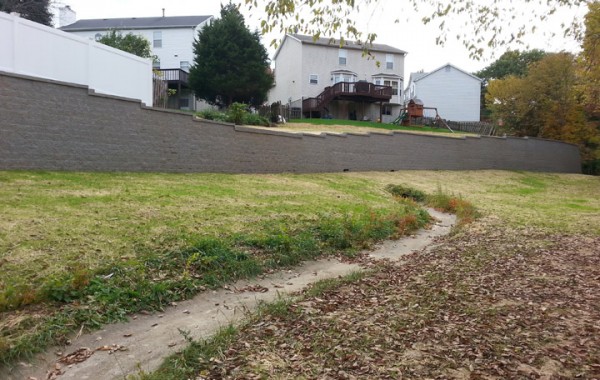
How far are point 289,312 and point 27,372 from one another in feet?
7.71

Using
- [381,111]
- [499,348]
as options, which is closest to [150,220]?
[499,348]

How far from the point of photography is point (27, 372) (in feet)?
11.3

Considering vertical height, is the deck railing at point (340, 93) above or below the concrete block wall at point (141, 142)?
above

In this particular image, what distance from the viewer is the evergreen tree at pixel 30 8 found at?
2501 centimetres

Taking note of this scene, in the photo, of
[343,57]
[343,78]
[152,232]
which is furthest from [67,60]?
[343,57]

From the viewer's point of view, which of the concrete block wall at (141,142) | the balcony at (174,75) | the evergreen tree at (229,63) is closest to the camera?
the concrete block wall at (141,142)

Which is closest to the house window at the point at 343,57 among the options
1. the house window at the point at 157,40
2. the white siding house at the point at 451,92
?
the white siding house at the point at 451,92

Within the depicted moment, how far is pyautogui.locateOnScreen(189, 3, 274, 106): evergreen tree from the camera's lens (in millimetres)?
30078

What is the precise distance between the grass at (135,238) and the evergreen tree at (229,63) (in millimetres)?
20295

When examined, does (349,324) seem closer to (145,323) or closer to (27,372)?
(145,323)

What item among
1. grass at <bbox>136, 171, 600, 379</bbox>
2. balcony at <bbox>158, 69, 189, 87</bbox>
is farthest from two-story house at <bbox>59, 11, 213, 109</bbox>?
grass at <bbox>136, 171, 600, 379</bbox>

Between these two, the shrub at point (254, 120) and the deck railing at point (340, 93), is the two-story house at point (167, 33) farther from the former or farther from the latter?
the shrub at point (254, 120)

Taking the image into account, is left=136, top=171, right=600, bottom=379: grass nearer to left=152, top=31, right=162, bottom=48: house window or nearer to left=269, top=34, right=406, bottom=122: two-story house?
left=269, top=34, right=406, bottom=122: two-story house

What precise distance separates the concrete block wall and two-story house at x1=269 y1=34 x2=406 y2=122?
17.2 meters
